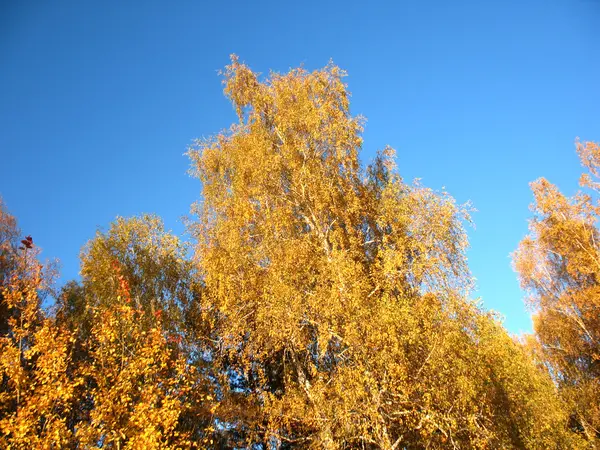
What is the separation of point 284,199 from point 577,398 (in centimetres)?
2134

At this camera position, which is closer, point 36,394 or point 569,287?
point 36,394

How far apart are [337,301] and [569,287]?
20.1m

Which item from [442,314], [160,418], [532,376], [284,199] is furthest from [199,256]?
[532,376]

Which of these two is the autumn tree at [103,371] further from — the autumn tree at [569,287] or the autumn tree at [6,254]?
the autumn tree at [569,287]

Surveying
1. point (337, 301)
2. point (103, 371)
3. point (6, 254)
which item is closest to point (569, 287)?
point (337, 301)

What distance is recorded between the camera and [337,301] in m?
10.1

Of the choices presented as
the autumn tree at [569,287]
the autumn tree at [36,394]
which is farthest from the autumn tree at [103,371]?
the autumn tree at [569,287]

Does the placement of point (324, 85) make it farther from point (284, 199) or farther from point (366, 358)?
point (366, 358)

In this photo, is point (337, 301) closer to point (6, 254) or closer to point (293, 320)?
point (293, 320)

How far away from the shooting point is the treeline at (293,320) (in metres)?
9.24

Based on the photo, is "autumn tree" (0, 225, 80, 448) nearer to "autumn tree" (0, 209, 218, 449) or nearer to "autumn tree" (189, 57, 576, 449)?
"autumn tree" (0, 209, 218, 449)

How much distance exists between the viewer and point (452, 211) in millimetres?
12219

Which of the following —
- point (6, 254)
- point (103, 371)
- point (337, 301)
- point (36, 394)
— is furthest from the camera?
point (6, 254)

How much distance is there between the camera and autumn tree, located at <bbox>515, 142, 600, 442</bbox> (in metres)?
19.6
